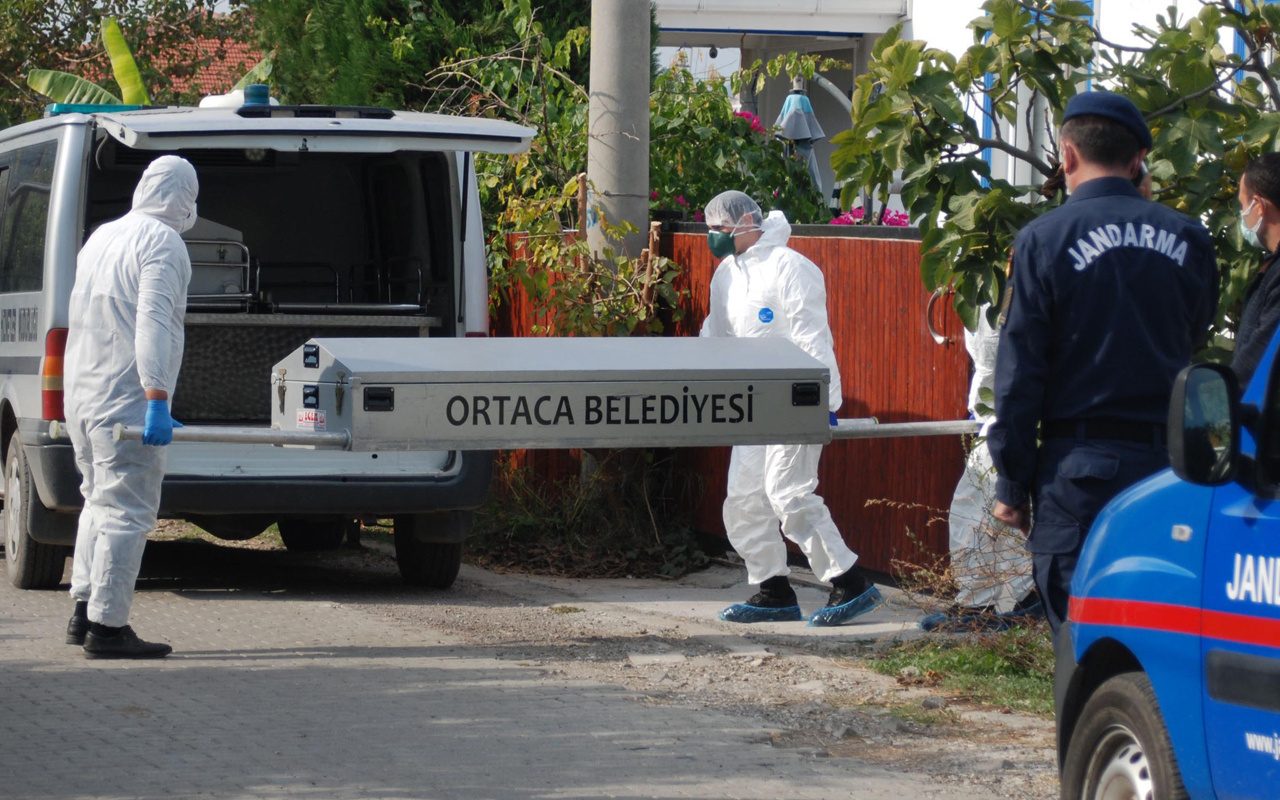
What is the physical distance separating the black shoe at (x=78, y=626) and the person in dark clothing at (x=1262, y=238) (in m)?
4.43

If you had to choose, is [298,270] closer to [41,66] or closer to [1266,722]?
[1266,722]

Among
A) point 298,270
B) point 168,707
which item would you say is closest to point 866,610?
point 168,707

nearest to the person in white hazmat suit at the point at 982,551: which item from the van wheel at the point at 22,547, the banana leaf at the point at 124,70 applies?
the van wheel at the point at 22,547

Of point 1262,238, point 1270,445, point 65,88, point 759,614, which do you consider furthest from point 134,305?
point 65,88

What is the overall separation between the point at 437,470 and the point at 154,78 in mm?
13906

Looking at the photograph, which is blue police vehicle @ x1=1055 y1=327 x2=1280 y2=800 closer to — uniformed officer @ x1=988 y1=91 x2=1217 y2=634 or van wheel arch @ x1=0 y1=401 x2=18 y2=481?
uniformed officer @ x1=988 y1=91 x2=1217 y2=634

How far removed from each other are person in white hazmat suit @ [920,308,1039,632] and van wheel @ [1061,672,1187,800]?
236cm

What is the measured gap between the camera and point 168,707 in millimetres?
5598

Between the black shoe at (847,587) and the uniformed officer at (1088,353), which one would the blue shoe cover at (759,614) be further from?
the uniformed officer at (1088,353)

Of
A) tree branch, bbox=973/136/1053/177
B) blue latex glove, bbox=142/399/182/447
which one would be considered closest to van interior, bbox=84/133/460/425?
blue latex glove, bbox=142/399/182/447

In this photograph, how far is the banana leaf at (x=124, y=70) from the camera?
15.2m

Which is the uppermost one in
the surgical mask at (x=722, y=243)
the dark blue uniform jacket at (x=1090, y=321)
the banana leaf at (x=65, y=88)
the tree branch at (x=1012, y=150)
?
the banana leaf at (x=65, y=88)

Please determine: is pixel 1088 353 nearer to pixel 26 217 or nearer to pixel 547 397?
pixel 547 397

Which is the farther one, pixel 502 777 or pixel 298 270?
pixel 298 270
